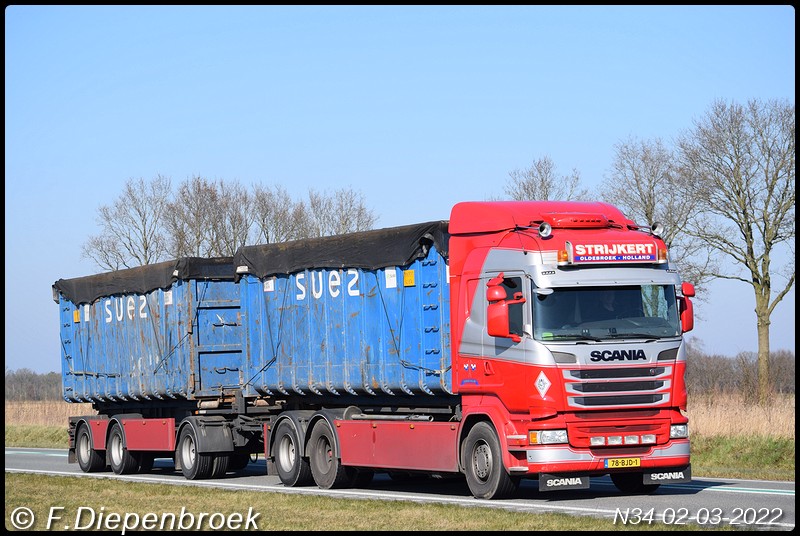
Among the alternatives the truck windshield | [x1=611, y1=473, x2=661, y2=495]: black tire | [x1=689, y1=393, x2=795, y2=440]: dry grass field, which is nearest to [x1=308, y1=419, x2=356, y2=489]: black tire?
[x1=611, y1=473, x2=661, y2=495]: black tire

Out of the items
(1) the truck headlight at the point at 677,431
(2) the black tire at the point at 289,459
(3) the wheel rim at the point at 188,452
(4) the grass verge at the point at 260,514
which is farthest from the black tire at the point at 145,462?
(1) the truck headlight at the point at 677,431

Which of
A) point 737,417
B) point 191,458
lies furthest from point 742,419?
point 191,458

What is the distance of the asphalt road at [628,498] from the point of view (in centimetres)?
1399

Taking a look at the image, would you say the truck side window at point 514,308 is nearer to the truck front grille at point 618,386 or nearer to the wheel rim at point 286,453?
the truck front grille at point 618,386

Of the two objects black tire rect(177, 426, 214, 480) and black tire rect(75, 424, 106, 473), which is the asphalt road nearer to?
black tire rect(177, 426, 214, 480)

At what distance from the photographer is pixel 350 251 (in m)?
19.8

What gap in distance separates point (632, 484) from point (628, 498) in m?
0.95

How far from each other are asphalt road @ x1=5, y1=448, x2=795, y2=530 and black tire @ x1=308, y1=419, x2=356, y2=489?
0.25 m

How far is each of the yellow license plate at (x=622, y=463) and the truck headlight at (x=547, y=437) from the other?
68 cm

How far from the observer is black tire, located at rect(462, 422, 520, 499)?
16.1 metres

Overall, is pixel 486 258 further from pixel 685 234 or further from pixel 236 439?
pixel 685 234

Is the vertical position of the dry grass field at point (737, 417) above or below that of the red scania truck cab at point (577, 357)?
below

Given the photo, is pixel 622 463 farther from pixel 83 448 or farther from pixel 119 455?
pixel 83 448

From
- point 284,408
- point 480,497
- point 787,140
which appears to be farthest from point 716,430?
point 787,140
